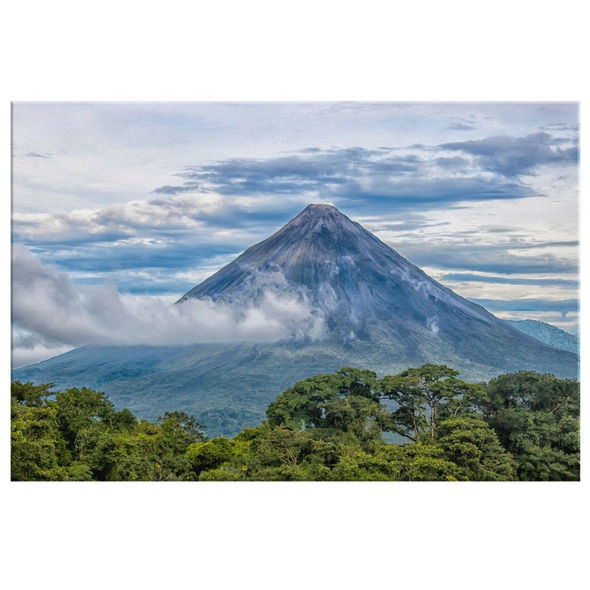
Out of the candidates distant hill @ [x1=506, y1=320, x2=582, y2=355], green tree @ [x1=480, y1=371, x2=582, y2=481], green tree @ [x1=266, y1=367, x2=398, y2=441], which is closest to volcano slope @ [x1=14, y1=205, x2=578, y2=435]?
distant hill @ [x1=506, y1=320, x2=582, y2=355]

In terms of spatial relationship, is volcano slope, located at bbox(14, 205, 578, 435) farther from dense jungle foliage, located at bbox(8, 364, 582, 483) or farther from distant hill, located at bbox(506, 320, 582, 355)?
dense jungle foliage, located at bbox(8, 364, 582, 483)

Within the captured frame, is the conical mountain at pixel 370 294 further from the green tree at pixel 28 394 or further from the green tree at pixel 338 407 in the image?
the green tree at pixel 28 394

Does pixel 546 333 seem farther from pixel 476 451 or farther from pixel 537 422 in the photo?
pixel 476 451

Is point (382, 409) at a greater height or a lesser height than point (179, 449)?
greater

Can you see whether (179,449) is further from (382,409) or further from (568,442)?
(568,442)
